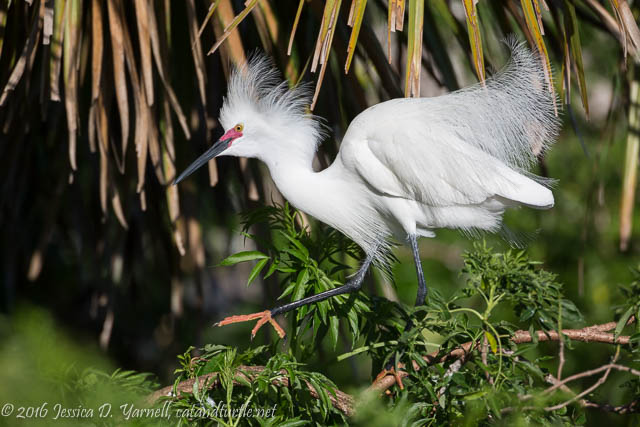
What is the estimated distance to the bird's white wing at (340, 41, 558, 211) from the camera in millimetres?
1631

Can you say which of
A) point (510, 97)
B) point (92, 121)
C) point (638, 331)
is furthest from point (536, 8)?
point (92, 121)

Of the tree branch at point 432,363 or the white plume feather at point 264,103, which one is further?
the white plume feather at point 264,103

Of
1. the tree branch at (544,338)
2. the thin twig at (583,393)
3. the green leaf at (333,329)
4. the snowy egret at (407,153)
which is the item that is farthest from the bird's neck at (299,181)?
the thin twig at (583,393)

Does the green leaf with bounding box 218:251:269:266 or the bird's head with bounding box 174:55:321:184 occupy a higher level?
the bird's head with bounding box 174:55:321:184

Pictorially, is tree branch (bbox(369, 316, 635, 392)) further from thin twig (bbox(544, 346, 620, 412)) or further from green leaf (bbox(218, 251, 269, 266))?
green leaf (bbox(218, 251, 269, 266))

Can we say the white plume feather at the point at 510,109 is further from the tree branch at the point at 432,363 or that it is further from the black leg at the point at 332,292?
the tree branch at the point at 432,363

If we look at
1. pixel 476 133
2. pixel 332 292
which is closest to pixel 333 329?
pixel 332 292

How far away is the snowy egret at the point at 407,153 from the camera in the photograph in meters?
1.63

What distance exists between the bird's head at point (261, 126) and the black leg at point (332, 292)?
332 mm

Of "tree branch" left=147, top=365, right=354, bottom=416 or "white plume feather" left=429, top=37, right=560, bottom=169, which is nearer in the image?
"tree branch" left=147, top=365, right=354, bottom=416

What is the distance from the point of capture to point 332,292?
1462 mm

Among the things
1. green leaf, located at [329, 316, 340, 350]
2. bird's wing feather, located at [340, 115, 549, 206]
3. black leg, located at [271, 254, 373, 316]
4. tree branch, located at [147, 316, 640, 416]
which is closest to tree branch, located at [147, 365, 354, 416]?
tree branch, located at [147, 316, 640, 416]

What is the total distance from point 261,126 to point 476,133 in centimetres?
56

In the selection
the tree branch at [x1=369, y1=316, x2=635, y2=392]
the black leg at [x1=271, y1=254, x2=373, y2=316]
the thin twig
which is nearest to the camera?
the thin twig
